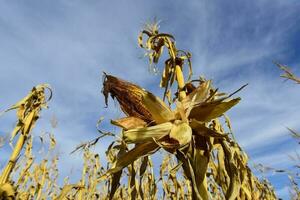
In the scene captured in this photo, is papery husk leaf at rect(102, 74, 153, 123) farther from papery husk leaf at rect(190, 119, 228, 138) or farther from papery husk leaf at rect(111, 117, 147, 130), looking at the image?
papery husk leaf at rect(190, 119, 228, 138)

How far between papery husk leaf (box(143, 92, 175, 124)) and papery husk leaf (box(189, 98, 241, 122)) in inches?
3.9

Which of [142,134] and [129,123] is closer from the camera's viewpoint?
[142,134]

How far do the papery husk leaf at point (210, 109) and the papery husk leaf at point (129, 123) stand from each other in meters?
0.22

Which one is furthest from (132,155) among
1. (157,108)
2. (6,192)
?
(6,192)

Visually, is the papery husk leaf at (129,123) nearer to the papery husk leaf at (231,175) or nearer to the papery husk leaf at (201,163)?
the papery husk leaf at (201,163)

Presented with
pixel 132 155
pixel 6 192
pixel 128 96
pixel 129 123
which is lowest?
pixel 6 192


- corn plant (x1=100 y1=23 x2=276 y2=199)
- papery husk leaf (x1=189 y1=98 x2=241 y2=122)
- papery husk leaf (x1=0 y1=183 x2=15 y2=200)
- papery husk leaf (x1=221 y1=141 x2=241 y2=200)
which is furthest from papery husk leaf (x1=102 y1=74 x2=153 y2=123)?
papery husk leaf (x1=0 y1=183 x2=15 y2=200)

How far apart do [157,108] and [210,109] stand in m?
0.21

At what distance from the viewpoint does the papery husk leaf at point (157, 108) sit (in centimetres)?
116

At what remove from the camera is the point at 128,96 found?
52.5 inches

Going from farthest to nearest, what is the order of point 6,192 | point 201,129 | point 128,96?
point 128,96
point 201,129
point 6,192

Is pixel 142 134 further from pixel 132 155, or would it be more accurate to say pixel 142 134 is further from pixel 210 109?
pixel 210 109

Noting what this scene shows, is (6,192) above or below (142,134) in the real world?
below

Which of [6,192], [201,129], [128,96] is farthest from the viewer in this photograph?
[128,96]
